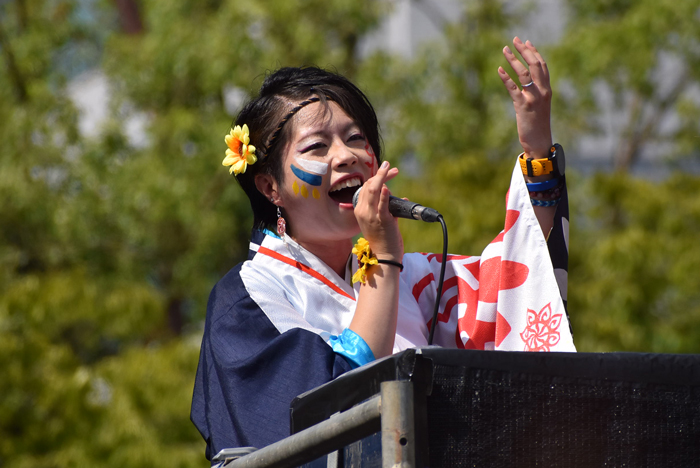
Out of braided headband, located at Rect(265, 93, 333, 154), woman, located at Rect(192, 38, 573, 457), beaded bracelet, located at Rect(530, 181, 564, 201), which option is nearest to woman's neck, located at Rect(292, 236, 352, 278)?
woman, located at Rect(192, 38, 573, 457)

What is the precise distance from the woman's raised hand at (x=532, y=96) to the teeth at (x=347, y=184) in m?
A: 0.32

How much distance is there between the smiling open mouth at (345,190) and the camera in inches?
69.1

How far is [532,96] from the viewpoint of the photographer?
5.45 ft

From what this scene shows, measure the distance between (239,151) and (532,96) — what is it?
619mm

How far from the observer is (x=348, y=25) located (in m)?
7.35

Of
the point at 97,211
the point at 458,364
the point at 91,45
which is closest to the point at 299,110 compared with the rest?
the point at 458,364

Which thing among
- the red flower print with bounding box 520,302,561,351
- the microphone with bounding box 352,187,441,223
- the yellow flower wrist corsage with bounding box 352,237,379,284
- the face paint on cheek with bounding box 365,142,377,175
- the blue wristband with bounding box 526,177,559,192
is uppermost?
the face paint on cheek with bounding box 365,142,377,175

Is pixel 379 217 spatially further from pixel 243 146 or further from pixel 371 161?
pixel 243 146

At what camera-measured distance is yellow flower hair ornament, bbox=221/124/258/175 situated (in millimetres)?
1859

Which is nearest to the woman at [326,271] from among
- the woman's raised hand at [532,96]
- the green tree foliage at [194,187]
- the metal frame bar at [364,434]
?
the woman's raised hand at [532,96]

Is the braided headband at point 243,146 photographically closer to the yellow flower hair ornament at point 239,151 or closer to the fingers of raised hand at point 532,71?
the yellow flower hair ornament at point 239,151

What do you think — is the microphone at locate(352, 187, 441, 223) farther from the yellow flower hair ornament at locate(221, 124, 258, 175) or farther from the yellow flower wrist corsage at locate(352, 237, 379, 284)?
the yellow flower hair ornament at locate(221, 124, 258, 175)

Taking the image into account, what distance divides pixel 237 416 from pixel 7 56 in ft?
20.9

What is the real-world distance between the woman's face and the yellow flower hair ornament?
9 centimetres
